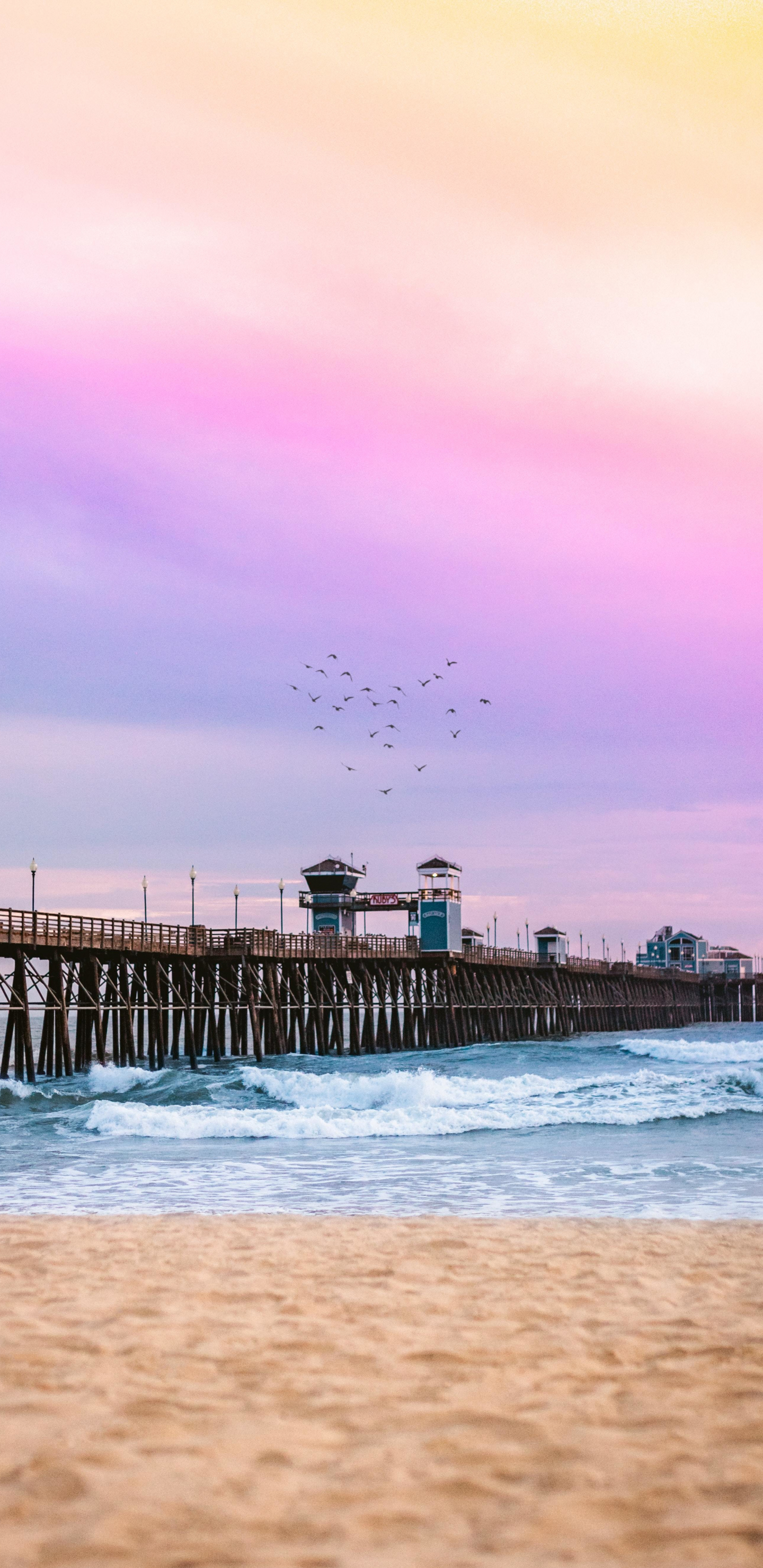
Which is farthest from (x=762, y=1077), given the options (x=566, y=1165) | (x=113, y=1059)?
(x=113, y=1059)

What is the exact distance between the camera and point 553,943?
81.2 m

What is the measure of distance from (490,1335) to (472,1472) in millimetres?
2225

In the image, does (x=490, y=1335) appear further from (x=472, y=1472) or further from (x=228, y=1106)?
(x=228, y=1106)

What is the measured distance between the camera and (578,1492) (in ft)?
15.0

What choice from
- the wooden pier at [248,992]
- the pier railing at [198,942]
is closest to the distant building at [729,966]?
the wooden pier at [248,992]

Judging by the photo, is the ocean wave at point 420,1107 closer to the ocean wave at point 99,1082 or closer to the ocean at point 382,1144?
the ocean at point 382,1144

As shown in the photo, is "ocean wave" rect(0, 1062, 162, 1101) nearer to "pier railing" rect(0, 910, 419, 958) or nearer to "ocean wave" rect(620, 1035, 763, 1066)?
"pier railing" rect(0, 910, 419, 958)

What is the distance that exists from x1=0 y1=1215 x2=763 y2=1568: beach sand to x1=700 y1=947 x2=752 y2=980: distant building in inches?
4465

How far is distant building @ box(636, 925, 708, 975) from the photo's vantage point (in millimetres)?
116125

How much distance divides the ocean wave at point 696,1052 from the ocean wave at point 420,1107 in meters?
16.5

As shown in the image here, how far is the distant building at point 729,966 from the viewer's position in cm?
11900

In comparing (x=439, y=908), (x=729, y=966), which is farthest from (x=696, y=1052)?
(x=729, y=966)

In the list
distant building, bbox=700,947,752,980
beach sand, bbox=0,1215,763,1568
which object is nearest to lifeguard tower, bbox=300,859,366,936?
beach sand, bbox=0,1215,763,1568

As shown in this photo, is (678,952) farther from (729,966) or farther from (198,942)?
(198,942)
